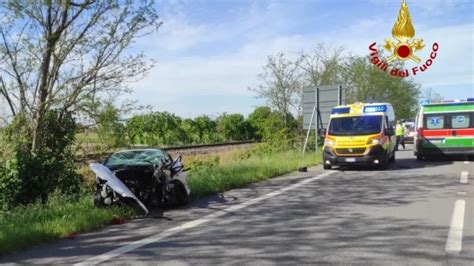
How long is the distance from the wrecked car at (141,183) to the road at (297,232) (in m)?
0.58

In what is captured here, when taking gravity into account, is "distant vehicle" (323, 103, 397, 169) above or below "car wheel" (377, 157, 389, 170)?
above

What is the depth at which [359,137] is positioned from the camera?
18.6 meters

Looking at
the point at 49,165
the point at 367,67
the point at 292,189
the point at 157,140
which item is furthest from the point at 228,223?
the point at 367,67

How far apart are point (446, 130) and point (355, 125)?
14.9 ft

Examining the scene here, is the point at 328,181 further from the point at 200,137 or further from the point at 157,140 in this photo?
the point at 200,137

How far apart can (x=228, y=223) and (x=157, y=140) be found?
3676 cm

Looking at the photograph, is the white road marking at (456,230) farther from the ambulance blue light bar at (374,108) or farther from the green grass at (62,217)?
the ambulance blue light bar at (374,108)

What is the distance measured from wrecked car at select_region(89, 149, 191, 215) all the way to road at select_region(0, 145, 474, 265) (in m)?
0.58

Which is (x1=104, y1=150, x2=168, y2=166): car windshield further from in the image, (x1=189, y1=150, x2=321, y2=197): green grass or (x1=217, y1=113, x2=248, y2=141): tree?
(x1=217, y1=113, x2=248, y2=141): tree

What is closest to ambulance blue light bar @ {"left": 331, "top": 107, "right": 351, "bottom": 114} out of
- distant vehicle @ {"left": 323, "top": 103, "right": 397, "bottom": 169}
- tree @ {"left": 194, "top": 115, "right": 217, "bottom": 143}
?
distant vehicle @ {"left": 323, "top": 103, "right": 397, "bottom": 169}

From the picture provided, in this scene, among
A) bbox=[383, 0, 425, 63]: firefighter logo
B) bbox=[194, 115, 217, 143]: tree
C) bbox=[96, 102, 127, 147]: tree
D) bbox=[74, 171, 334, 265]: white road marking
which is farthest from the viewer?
bbox=[194, 115, 217, 143]: tree

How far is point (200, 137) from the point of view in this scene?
5244cm

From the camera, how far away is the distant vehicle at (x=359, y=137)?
18.3 m

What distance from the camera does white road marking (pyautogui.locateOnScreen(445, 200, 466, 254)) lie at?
269 inches
